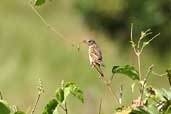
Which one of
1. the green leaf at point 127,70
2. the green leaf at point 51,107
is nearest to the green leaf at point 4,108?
Result: the green leaf at point 51,107

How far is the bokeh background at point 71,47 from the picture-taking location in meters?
9.73

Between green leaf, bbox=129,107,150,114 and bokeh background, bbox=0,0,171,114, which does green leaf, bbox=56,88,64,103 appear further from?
bokeh background, bbox=0,0,171,114

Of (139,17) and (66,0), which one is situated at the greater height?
(66,0)

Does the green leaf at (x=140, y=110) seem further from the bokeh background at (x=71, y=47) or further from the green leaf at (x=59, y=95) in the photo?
the bokeh background at (x=71, y=47)

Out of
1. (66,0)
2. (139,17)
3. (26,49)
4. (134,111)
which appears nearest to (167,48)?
(139,17)

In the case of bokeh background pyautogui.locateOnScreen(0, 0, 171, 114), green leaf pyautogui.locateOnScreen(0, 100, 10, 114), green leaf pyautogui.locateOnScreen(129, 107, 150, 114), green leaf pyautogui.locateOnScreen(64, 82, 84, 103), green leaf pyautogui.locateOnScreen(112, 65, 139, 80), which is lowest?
green leaf pyautogui.locateOnScreen(0, 100, 10, 114)

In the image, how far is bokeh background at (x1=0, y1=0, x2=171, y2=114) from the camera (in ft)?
31.9

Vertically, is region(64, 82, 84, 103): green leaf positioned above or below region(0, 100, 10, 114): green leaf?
above

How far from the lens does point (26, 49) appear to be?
10883 millimetres

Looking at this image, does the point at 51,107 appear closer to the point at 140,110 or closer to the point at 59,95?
the point at 59,95

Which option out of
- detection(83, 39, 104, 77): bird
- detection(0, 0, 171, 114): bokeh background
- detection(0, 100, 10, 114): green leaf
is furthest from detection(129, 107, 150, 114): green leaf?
detection(0, 0, 171, 114): bokeh background

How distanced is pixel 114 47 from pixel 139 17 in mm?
730

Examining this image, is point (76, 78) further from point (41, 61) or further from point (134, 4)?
point (134, 4)

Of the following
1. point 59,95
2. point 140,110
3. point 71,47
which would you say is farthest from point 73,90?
point 71,47
